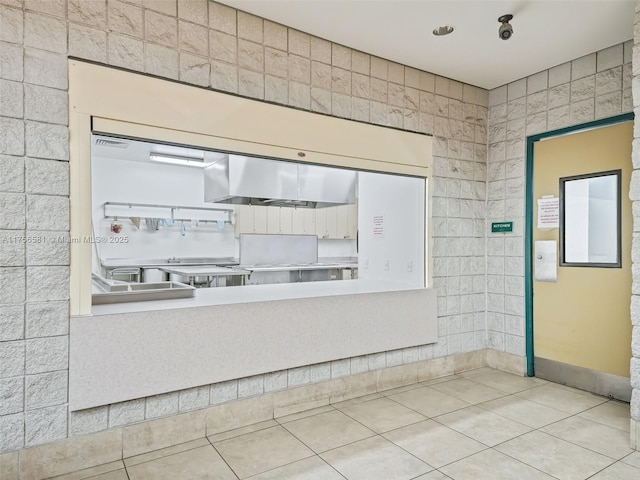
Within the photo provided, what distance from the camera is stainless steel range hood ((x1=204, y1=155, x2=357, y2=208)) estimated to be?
409 cm

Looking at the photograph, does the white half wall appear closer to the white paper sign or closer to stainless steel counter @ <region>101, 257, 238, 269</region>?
the white paper sign

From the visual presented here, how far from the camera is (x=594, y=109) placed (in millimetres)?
3191

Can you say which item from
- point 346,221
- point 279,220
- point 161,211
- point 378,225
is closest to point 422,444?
point 378,225

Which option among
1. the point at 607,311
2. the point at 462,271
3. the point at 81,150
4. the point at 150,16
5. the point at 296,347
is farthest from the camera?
the point at 462,271

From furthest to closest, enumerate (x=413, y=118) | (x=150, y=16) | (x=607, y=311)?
(x=413, y=118) < (x=607, y=311) < (x=150, y=16)

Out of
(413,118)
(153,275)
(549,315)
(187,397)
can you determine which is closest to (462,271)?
(549,315)

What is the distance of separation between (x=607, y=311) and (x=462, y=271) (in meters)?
1.12

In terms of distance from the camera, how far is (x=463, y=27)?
278 cm

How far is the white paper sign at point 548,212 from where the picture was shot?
11.3 feet

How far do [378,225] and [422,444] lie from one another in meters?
2.14

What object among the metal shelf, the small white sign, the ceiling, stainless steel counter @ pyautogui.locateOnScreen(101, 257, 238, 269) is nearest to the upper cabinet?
the metal shelf

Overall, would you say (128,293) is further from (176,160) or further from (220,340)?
(176,160)

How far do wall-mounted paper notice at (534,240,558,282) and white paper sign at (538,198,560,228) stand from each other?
0.15 m

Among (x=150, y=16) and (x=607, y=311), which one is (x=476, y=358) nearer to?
(x=607, y=311)
